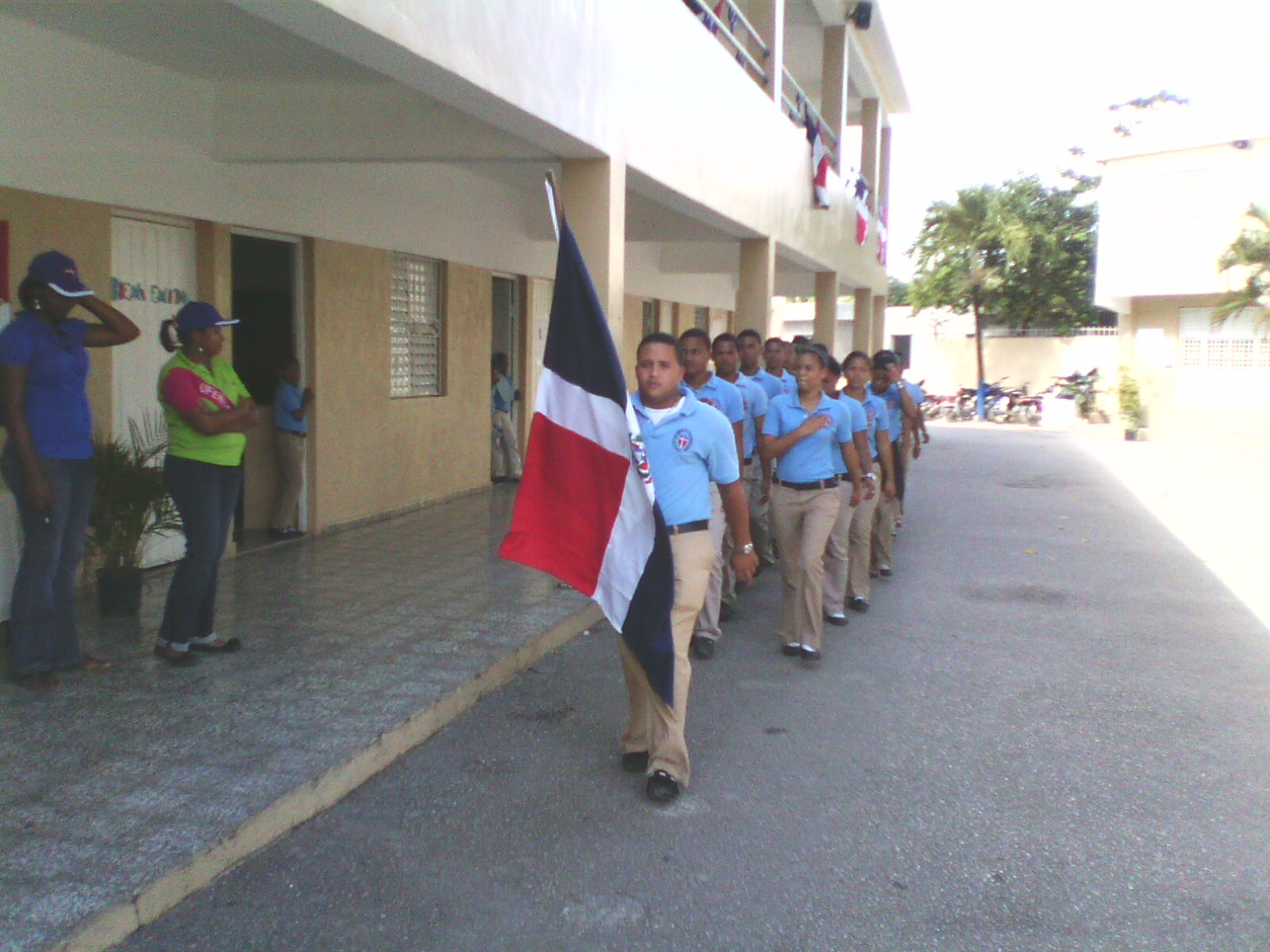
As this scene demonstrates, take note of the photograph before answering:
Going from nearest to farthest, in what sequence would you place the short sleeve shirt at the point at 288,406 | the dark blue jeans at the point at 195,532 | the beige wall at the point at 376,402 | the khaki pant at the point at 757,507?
1. the dark blue jeans at the point at 195,532
2. the khaki pant at the point at 757,507
3. the short sleeve shirt at the point at 288,406
4. the beige wall at the point at 376,402

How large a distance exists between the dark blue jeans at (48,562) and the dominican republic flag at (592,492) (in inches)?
76.8

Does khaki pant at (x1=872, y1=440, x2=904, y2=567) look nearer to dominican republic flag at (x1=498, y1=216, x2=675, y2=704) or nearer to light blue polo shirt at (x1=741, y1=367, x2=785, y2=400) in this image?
light blue polo shirt at (x1=741, y1=367, x2=785, y2=400)

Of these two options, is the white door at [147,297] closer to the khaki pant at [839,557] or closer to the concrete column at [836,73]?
the khaki pant at [839,557]

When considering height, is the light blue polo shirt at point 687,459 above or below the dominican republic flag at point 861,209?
below

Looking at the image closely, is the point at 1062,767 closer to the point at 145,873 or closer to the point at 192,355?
the point at 145,873

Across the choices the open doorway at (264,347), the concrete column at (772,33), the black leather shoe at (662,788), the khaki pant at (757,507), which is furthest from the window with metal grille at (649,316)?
the black leather shoe at (662,788)

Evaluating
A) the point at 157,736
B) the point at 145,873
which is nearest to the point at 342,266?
the point at 157,736

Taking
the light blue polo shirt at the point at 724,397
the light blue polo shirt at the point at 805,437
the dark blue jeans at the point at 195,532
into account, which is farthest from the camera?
the light blue polo shirt at the point at 724,397

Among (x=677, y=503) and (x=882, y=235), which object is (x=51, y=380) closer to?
(x=677, y=503)

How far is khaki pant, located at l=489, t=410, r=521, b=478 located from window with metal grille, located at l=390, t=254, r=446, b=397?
1.47m

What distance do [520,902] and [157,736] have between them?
1808 millimetres

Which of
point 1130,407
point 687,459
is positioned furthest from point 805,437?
point 1130,407

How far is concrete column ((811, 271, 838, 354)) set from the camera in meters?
16.4

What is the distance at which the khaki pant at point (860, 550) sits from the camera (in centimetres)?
759
